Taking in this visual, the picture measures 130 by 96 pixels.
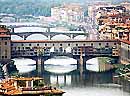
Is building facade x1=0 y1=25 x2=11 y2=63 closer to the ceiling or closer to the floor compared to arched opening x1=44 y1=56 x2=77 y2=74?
closer to the ceiling

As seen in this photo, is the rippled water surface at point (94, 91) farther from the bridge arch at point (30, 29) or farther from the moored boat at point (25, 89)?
the bridge arch at point (30, 29)

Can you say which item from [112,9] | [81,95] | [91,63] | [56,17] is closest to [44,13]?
[56,17]

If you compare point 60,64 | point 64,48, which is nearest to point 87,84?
point 60,64

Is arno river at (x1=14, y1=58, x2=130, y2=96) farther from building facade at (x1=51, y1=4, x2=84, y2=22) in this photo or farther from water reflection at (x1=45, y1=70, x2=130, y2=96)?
building facade at (x1=51, y1=4, x2=84, y2=22)

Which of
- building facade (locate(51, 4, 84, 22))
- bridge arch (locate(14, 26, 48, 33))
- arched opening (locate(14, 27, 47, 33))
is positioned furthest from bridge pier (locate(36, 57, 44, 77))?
building facade (locate(51, 4, 84, 22))

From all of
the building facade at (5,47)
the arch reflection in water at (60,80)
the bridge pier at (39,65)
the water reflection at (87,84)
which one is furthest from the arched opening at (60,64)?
the building facade at (5,47)

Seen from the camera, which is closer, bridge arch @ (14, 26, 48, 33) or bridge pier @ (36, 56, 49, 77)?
bridge pier @ (36, 56, 49, 77)

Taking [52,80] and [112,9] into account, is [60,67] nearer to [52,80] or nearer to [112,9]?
[52,80]

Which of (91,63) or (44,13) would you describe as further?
(44,13)
